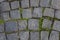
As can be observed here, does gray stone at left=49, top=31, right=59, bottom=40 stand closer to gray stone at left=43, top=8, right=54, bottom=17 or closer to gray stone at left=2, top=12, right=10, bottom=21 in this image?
gray stone at left=43, top=8, right=54, bottom=17

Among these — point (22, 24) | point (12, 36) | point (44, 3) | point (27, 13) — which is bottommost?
point (12, 36)

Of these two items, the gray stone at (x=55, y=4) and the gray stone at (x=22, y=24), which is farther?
the gray stone at (x=22, y=24)

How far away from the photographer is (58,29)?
6.48 ft

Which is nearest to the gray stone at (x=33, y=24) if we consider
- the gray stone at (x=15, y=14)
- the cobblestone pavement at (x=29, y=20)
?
the cobblestone pavement at (x=29, y=20)

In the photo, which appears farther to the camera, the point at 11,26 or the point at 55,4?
the point at 11,26

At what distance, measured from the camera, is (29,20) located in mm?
2025

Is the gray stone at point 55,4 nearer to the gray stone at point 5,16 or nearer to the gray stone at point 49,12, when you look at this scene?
the gray stone at point 49,12

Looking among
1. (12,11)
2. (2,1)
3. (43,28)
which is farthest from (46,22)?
(2,1)

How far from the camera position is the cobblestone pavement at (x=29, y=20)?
1.98 metres

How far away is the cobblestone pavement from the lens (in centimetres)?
198

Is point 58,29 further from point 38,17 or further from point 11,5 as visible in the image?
point 11,5

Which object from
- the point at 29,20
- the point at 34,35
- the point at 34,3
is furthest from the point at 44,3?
the point at 34,35

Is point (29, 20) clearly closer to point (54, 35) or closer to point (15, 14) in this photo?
point (15, 14)

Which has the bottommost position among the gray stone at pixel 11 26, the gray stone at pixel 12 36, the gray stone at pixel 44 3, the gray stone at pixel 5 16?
the gray stone at pixel 12 36
